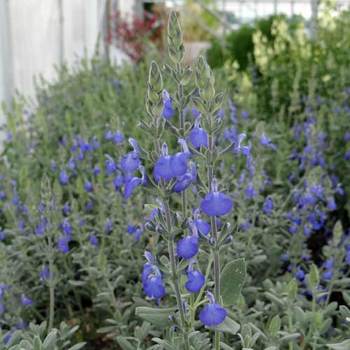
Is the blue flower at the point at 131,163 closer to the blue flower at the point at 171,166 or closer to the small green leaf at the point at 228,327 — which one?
the blue flower at the point at 171,166

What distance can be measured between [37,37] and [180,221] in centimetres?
454

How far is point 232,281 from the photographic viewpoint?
1535mm

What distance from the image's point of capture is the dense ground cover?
1397mm

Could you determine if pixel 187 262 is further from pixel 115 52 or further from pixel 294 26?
pixel 115 52

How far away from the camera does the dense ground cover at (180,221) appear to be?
55.0 inches

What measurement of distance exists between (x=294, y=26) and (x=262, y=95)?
3054 mm

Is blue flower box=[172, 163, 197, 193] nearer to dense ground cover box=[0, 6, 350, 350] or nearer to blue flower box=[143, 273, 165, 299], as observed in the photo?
dense ground cover box=[0, 6, 350, 350]

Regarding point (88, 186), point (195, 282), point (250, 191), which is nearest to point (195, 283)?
point (195, 282)

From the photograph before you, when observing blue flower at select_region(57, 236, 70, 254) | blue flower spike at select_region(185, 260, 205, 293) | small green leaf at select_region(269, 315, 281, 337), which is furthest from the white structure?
blue flower spike at select_region(185, 260, 205, 293)

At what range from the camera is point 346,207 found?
10.5 feet

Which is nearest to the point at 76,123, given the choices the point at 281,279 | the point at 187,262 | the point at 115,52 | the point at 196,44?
the point at 281,279

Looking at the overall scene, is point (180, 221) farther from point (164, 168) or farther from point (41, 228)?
point (41, 228)

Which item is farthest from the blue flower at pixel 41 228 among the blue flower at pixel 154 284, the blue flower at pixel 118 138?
the blue flower at pixel 154 284

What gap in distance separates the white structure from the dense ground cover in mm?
382
